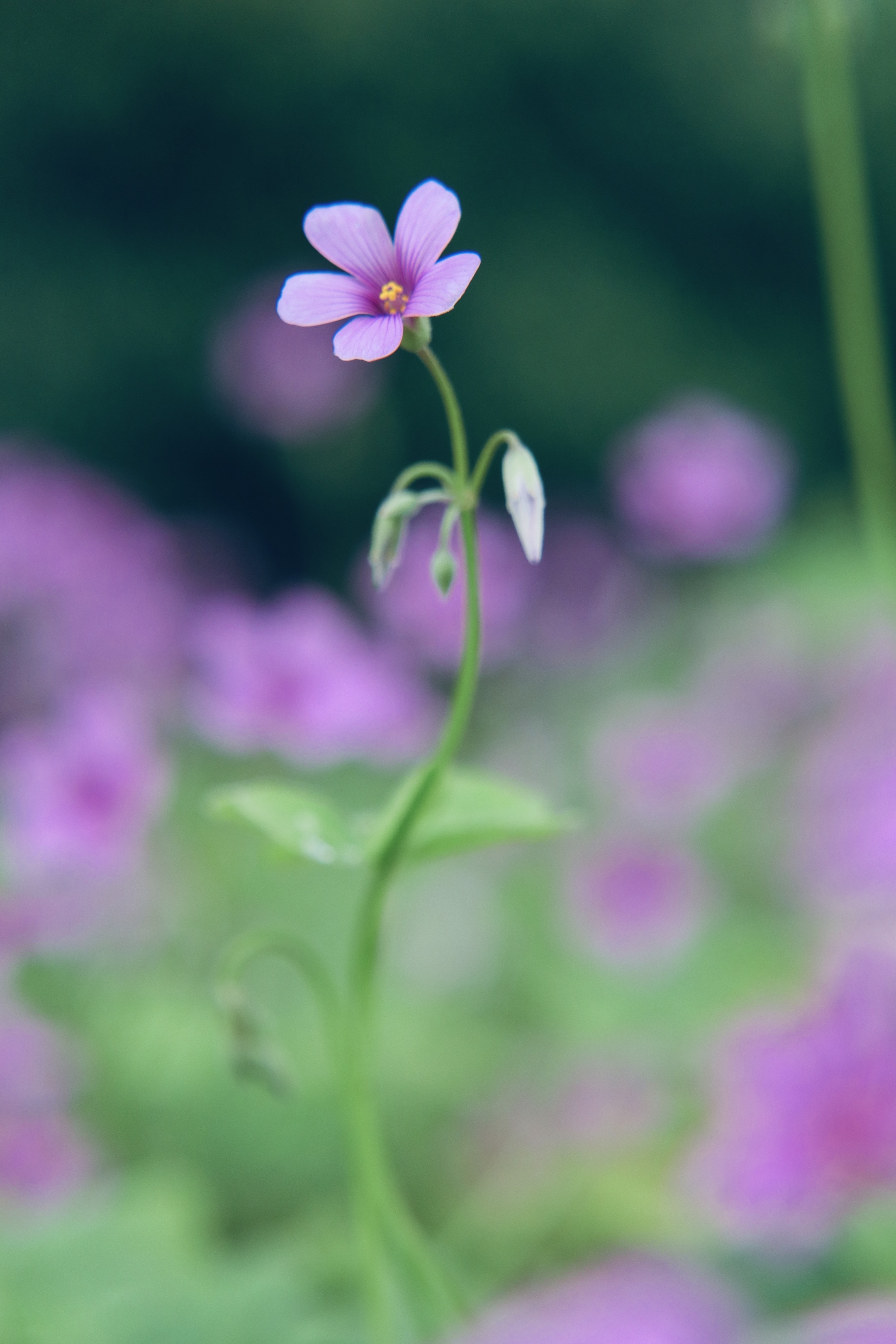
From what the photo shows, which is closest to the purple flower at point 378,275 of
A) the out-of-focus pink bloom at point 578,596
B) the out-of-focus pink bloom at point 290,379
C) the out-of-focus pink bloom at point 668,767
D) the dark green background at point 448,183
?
the out-of-focus pink bloom at point 668,767

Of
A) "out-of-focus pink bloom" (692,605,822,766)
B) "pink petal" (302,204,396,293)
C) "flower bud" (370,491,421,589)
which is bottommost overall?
"flower bud" (370,491,421,589)

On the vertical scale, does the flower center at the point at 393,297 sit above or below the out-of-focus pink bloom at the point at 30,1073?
below

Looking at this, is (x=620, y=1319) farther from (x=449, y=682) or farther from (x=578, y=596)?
(x=449, y=682)

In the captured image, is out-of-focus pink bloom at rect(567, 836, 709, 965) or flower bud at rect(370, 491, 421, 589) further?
out-of-focus pink bloom at rect(567, 836, 709, 965)

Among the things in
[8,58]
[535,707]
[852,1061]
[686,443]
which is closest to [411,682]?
[852,1061]

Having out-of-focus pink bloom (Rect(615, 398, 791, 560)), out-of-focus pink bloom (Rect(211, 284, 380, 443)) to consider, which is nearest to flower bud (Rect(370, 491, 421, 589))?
out-of-focus pink bloom (Rect(615, 398, 791, 560))

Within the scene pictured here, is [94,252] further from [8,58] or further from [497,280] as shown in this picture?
[497,280]

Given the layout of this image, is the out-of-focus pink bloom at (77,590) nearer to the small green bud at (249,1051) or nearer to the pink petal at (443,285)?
the small green bud at (249,1051)

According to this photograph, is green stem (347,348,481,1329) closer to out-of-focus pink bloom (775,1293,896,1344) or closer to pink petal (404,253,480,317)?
pink petal (404,253,480,317)
